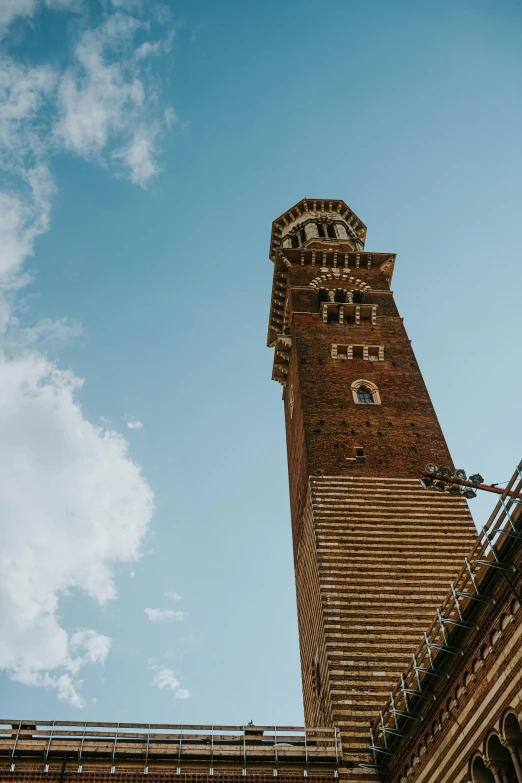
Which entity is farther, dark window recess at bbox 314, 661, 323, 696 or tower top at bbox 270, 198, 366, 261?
tower top at bbox 270, 198, 366, 261

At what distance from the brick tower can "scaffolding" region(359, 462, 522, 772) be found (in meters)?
1.68

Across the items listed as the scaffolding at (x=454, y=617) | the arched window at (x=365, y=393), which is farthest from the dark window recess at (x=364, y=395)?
the scaffolding at (x=454, y=617)

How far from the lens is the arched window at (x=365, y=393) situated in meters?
30.3

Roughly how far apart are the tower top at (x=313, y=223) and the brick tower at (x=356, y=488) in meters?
5.62

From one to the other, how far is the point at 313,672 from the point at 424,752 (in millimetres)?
8204

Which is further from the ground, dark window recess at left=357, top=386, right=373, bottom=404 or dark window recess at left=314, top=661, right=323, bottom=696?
dark window recess at left=357, top=386, right=373, bottom=404

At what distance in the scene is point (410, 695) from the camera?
1662 cm

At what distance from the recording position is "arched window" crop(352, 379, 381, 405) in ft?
99.5

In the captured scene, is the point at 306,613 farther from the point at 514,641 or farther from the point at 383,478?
the point at 514,641

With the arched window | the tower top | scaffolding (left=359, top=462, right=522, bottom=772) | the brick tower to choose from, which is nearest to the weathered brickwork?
scaffolding (left=359, top=462, right=522, bottom=772)

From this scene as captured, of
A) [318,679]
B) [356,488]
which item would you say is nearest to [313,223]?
[356,488]

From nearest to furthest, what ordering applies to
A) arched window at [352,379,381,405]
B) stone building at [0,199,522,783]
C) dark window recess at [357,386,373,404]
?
stone building at [0,199,522,783], arched window at [352,379,381,405], dark window recess at [357,386,373,404]

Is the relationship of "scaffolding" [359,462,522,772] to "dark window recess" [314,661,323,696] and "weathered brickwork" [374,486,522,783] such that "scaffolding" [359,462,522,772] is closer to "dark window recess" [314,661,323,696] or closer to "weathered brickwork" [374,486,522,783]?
"weathered brickwork" [374,486,522,783]

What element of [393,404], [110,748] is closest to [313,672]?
[110,748]
